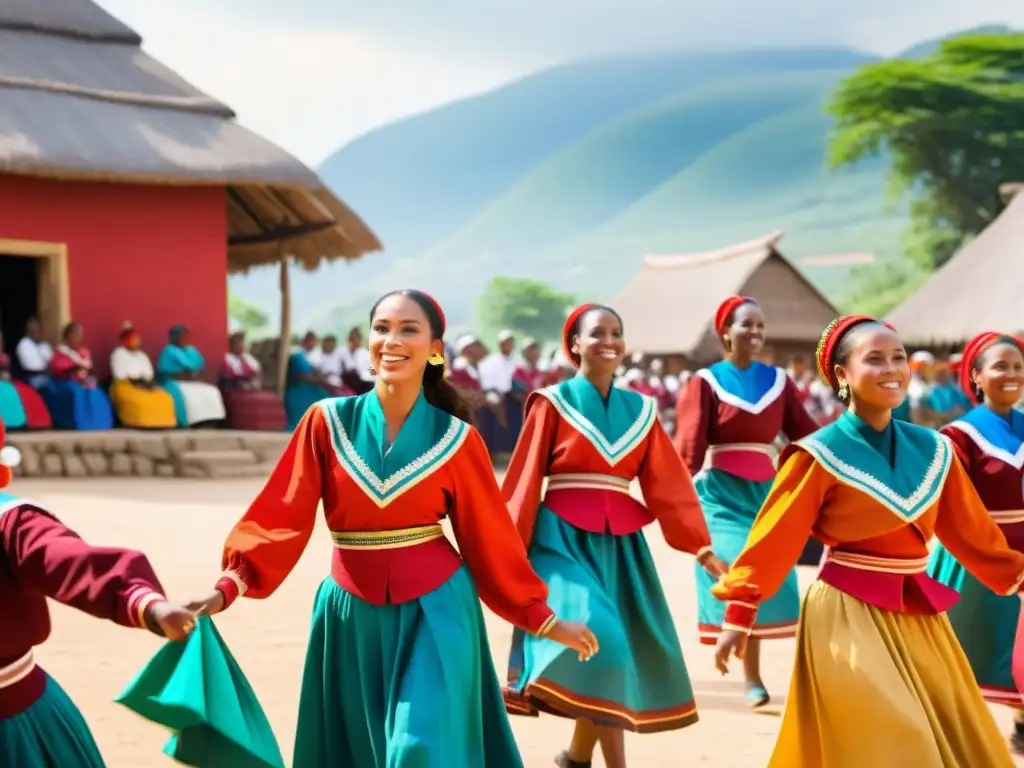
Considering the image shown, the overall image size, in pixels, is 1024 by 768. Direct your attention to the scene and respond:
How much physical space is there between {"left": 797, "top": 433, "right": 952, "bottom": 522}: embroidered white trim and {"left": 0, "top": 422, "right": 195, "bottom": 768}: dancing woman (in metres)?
2.06

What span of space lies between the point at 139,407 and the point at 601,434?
493 inches

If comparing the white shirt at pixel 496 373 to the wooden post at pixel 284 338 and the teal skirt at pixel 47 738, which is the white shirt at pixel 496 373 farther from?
the teal skirt at pixel 47 738

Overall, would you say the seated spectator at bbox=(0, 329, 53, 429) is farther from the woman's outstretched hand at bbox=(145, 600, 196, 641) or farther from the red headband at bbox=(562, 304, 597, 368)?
the woman's outstretched hand at bbox=(145, 600, 196, 641)

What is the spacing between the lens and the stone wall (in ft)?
51.8

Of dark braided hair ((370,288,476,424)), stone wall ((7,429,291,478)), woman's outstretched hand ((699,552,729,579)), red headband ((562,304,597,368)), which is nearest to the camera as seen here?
dark braided hair ((370,288,476,424))

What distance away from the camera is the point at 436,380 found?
4.55 m

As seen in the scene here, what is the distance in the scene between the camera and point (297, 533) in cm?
429

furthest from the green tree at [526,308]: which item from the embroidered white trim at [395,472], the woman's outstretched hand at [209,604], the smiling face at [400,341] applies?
the woman's outstretched hand at [209,604]

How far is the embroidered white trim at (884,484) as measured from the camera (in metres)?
4.33

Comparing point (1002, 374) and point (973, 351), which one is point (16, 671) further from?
point (973, 351)

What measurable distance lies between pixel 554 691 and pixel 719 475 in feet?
7.28

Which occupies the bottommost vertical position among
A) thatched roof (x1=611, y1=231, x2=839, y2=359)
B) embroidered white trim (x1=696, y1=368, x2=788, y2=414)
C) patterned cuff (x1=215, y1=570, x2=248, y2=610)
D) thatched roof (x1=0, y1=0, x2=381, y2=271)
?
thatched roof (x1=611, y1=231, x2=839, y2=359)

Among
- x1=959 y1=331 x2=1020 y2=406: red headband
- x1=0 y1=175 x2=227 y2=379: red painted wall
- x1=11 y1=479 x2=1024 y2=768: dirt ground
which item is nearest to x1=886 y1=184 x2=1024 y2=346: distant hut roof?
x1=0 y1=175 x2=227 y2=379: red painted wall

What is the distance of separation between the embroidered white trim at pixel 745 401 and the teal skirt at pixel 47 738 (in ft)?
14.3
